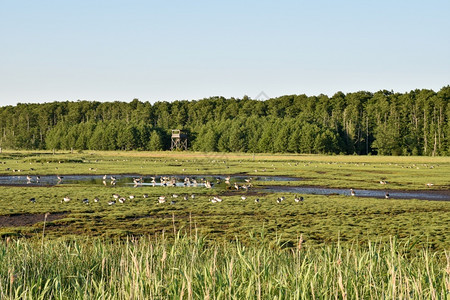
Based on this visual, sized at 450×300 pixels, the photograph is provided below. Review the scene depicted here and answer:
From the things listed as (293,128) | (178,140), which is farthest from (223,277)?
(178,140)

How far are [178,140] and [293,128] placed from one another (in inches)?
883

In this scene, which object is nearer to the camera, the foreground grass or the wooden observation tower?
→ the foreground grass

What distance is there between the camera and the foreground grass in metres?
5.52

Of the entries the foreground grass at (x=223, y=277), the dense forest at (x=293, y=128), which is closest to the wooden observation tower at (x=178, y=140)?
the dense forest at (x=293, y=128)

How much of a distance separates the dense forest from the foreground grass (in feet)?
255

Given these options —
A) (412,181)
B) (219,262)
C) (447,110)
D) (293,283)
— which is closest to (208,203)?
(219,262)

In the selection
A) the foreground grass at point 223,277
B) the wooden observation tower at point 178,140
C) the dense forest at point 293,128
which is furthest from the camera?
the wooden observation tower at point 178,140

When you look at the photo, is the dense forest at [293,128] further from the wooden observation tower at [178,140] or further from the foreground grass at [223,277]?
the foreground grass at [223,277]

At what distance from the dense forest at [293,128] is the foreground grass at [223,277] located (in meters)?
77.7

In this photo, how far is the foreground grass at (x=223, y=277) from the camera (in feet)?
18.1

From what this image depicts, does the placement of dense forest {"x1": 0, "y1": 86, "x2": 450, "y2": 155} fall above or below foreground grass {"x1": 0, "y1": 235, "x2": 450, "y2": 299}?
above

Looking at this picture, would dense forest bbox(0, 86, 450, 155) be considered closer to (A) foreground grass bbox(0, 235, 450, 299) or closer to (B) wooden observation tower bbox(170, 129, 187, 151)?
(B) wooden observation tower bbox(170, 129, 187, 151)

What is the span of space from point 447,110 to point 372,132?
44.0 ft

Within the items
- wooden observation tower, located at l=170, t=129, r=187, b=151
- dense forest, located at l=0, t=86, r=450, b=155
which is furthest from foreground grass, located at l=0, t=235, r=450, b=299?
wooden observation tower, located at l=170, t=129, r=187, b=151
